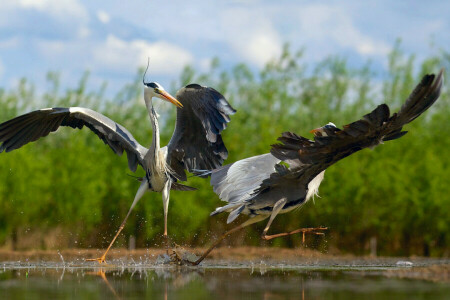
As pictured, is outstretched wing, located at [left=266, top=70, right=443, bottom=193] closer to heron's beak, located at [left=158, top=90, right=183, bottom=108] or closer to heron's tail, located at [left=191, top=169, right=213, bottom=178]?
heron's tail, located at [left=191, top=169, right=213, bottom=178]

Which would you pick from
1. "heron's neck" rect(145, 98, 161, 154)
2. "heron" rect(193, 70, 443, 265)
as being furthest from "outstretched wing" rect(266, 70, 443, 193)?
"heron's neck" rect(145, 98, 161, 154)

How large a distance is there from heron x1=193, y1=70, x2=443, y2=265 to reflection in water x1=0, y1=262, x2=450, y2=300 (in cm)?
78

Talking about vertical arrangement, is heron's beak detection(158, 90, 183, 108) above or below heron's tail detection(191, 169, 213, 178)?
above

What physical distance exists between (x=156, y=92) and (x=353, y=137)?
392 cm

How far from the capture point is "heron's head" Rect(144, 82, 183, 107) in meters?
11.0

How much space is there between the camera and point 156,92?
11.1 meters

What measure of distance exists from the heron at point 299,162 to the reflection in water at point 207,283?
78 centimetres

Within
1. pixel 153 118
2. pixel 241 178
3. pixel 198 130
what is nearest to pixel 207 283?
pixel 241 178

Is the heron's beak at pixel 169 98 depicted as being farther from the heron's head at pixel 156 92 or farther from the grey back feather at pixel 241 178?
the grey back feather at pixel 241 178

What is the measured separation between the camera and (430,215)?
658 inches

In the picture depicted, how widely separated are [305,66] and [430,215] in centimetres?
1724

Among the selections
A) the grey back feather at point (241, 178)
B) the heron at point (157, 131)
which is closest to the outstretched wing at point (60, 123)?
the heron at point (157, 131)

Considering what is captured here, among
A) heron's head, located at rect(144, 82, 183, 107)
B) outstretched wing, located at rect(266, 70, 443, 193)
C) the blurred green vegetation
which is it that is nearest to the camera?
outstretched wing, located at rect(266, 70, 443, 193)

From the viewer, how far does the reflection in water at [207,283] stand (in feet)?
23.2
